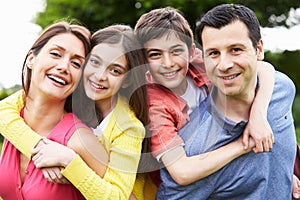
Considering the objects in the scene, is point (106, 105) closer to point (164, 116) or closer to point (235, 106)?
point (164, 116)

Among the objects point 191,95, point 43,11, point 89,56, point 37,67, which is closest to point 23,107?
point 37,67

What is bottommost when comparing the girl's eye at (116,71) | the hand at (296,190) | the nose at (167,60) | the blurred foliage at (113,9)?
the blurred foliage at (113,9)

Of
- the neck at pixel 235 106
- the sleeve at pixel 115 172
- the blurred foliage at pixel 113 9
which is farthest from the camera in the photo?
the blurred foliage at pixel 113 9

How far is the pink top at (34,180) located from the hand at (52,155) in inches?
3.6

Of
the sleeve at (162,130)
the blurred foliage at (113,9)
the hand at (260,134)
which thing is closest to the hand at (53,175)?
the sleeve at (162,130)

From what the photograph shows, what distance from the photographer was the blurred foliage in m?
13.6

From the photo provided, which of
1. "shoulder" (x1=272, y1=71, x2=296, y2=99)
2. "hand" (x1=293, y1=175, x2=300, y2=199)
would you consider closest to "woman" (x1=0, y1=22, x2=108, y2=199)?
"shoulder" (x1=272, y1=71, x2=296, y2=99)

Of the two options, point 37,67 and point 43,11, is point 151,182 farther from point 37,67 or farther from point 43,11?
point 43,11

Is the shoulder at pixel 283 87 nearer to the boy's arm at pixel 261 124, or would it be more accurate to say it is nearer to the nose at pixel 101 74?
the boy's arm at pixel 261 124

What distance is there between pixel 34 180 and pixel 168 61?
1.10 meters

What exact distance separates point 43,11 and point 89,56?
13.5 metres

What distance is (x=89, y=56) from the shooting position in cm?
320

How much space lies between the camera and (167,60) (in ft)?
10.5

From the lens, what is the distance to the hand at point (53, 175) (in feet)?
9.77
